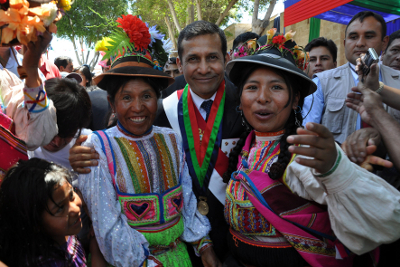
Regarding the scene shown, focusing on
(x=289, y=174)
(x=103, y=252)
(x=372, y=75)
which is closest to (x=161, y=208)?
(x=103, y=252)

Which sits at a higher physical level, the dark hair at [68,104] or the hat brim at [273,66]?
the hat brim at [273,66]

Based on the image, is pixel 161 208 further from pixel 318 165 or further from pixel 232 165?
pixel 318 165

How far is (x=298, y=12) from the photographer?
29.5 feet

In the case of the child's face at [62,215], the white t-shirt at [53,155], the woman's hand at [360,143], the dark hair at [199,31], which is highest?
the dark hair at [199,31]

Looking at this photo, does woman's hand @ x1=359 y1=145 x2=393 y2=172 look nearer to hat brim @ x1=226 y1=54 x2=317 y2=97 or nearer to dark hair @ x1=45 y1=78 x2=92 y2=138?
hat brim @ x1=226 y1=54 x2=317 y2=97

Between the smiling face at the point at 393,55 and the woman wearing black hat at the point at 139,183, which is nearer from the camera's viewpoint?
the woman wearing black hat at the point at 139,183

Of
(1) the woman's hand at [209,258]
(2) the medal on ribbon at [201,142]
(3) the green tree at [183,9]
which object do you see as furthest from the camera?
(3) the green tree at [183,9]

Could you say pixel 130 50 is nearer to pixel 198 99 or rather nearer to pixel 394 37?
pixel 198 99

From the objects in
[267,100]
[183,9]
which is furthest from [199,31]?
[183,9]

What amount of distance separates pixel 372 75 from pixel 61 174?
218 cm

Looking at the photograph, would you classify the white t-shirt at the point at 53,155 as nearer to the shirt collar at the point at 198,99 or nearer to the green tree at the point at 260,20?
the shirt collar at the point at 198,99

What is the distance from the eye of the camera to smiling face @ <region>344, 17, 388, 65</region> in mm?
3312

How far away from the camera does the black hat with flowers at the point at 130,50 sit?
2.18 metres

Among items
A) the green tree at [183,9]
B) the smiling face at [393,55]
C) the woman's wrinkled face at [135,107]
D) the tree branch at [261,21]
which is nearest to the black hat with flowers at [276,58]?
the woman's wrinkled face at [135,107]
